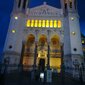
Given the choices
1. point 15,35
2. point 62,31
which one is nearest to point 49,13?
point 62,31

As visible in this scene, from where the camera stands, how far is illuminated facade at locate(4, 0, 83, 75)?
1120 inches

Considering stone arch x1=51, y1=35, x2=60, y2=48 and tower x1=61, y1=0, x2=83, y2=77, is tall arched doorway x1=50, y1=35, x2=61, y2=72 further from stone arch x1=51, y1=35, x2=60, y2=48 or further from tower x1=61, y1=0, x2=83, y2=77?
tower x1=61, y1=0, x2=83, y2=77

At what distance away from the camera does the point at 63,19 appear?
104ft

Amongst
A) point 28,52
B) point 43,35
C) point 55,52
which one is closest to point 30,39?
point 28,52

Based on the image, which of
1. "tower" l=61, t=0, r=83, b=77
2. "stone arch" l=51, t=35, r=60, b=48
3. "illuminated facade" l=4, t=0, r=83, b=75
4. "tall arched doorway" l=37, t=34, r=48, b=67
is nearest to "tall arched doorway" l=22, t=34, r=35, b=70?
"illuminated facade" l=4, t=0, r=83, b=75

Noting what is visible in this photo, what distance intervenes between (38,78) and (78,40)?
14467mm

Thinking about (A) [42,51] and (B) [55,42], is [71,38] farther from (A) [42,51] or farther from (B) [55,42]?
(A) [42,51]

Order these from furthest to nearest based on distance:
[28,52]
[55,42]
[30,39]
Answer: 1. [30,39]
2. [55,42]
3. [28,52]

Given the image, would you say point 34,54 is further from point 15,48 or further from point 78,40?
point 78,40

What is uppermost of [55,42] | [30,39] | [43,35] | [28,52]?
[43,35]

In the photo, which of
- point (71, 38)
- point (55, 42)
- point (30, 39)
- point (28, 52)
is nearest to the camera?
point (71, 38)

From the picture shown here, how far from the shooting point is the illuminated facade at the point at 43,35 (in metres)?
28.5

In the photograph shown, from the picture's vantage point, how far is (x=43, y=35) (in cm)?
3089

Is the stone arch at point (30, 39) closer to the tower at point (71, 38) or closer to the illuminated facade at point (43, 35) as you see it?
the illuminated facade at point (43, 35)
